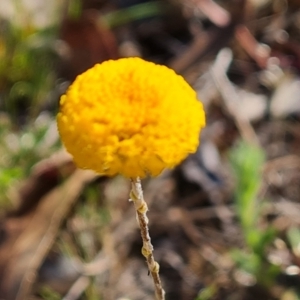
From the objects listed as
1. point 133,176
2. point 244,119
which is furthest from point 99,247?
point 133,176

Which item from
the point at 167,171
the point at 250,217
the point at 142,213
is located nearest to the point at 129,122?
the point at 142,213

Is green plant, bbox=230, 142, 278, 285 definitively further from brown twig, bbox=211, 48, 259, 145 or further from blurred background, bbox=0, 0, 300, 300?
brown twig, bbox=211, 48, 259, 145

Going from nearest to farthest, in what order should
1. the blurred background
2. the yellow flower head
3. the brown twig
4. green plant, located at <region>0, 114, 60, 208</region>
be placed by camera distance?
the yellow flower head < the blurred background < green plant, located at <region>0, 114, 60, 208</region> < the brown twig

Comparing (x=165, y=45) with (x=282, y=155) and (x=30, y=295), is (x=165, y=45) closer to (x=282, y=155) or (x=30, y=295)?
(x=282, y=155)

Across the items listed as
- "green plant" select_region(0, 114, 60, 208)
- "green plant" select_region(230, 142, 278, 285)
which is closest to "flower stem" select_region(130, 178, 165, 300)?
"green plant" select_region(230, 142, 278, 285)

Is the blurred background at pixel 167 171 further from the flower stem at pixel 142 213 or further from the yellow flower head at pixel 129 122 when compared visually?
the yellow flower head at pixel 129 122
